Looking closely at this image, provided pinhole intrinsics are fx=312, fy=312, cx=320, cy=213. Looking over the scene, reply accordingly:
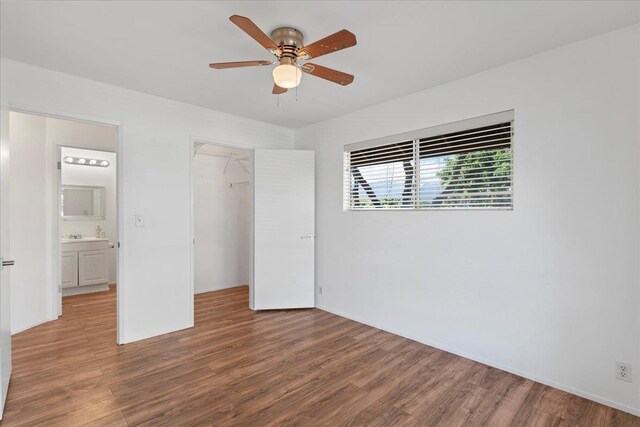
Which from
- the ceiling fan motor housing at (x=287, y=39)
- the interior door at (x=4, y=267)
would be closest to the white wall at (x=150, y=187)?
the interior door at (x=4, y=267)

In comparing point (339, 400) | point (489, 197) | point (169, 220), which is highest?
point (489, 197)

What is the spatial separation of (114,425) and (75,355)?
4.17 ft

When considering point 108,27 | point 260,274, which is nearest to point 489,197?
point 260,274

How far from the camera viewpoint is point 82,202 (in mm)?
5082

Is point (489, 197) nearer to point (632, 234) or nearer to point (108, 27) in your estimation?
point (632, 234)

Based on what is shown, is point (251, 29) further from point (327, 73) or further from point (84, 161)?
point (84, 161)

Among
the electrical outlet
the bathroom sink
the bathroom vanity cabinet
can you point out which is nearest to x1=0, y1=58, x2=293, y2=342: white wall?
the bathroom vanity cabinet

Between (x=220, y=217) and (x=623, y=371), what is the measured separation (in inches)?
192

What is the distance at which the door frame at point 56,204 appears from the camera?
104 inches

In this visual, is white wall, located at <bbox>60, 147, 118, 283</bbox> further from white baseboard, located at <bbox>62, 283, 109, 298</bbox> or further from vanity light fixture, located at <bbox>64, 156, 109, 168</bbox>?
white baseboard, located at <bbox>62, 283, 109, 298</bbox>

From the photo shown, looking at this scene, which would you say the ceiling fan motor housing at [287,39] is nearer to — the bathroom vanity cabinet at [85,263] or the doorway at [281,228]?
the doorway at [281,228]

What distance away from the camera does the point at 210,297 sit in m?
4.56

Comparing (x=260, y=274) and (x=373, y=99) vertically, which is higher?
(x=373, y=99)

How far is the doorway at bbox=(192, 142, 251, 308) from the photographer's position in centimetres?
493
